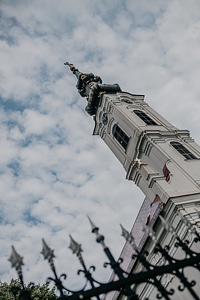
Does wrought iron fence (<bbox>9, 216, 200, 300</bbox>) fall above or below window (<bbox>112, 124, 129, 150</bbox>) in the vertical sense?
below

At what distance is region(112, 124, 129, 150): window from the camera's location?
2252 cm

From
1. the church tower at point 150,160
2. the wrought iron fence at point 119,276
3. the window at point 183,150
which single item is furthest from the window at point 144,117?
the wrought iron fence at point 119,276

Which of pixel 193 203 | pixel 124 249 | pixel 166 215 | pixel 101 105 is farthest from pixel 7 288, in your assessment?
pixel 101 105

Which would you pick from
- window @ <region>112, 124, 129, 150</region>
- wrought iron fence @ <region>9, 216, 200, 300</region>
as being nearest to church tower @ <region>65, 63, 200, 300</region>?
window @ <region>112, 124, 129, 150</region>

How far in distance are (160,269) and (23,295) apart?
6.08 feet

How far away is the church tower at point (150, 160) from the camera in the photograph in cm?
1467

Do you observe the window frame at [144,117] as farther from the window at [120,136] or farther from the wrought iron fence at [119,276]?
the wrought iron fence at [119,276]

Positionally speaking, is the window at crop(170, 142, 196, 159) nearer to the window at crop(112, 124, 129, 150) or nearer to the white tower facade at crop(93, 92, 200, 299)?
the white tower facade at crop(93, 92, 200, 299)

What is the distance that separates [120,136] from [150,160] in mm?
4209

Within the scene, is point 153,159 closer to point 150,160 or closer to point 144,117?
point 150,160

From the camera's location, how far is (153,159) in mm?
19422

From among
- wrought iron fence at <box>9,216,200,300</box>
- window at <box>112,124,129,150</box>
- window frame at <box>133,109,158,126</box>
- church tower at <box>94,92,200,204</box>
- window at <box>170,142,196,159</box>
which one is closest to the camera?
wrought iron fence at <box>9,216,200,300</box>

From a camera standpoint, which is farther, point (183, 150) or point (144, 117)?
point (144, 117)

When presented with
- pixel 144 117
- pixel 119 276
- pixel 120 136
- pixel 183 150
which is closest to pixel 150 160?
pixel 183 150
